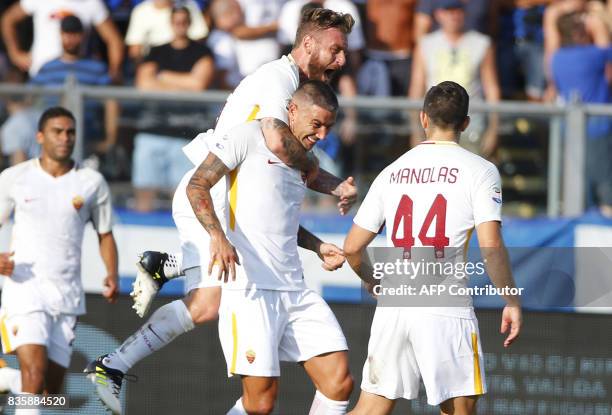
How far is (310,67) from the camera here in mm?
7738

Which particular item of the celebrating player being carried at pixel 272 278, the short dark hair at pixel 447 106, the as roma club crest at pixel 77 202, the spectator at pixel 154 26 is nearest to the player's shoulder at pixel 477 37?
the spectator at pixel 154 26

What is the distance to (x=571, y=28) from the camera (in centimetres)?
1242

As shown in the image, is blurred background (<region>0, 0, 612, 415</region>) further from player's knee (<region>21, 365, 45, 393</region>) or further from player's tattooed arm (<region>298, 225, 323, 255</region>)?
player's tattooed arm (<region>298, 225, 323, 255</region>)

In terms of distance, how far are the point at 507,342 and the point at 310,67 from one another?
2.15m

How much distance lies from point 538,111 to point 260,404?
4.73 metres

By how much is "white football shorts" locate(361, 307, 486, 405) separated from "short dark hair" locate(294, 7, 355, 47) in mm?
1836

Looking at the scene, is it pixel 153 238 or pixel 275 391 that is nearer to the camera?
pixel 275 391

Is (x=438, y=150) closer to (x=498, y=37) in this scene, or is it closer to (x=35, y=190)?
(x=35, y=190)

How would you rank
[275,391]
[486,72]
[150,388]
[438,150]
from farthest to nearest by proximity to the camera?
[486,72]
[150,388]
[275,391]
[438,150]

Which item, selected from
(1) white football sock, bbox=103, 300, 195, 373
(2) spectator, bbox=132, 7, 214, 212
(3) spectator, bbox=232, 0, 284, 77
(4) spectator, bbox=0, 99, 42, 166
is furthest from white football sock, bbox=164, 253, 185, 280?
(3) spectator, bbox=232, 0, 284, 77

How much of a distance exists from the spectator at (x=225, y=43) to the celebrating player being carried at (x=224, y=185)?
4.54 m

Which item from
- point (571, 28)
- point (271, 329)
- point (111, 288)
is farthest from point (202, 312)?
point (571, 28)

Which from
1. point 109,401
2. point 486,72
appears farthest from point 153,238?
point 486,72

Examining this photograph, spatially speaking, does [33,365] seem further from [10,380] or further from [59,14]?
[59,14]
